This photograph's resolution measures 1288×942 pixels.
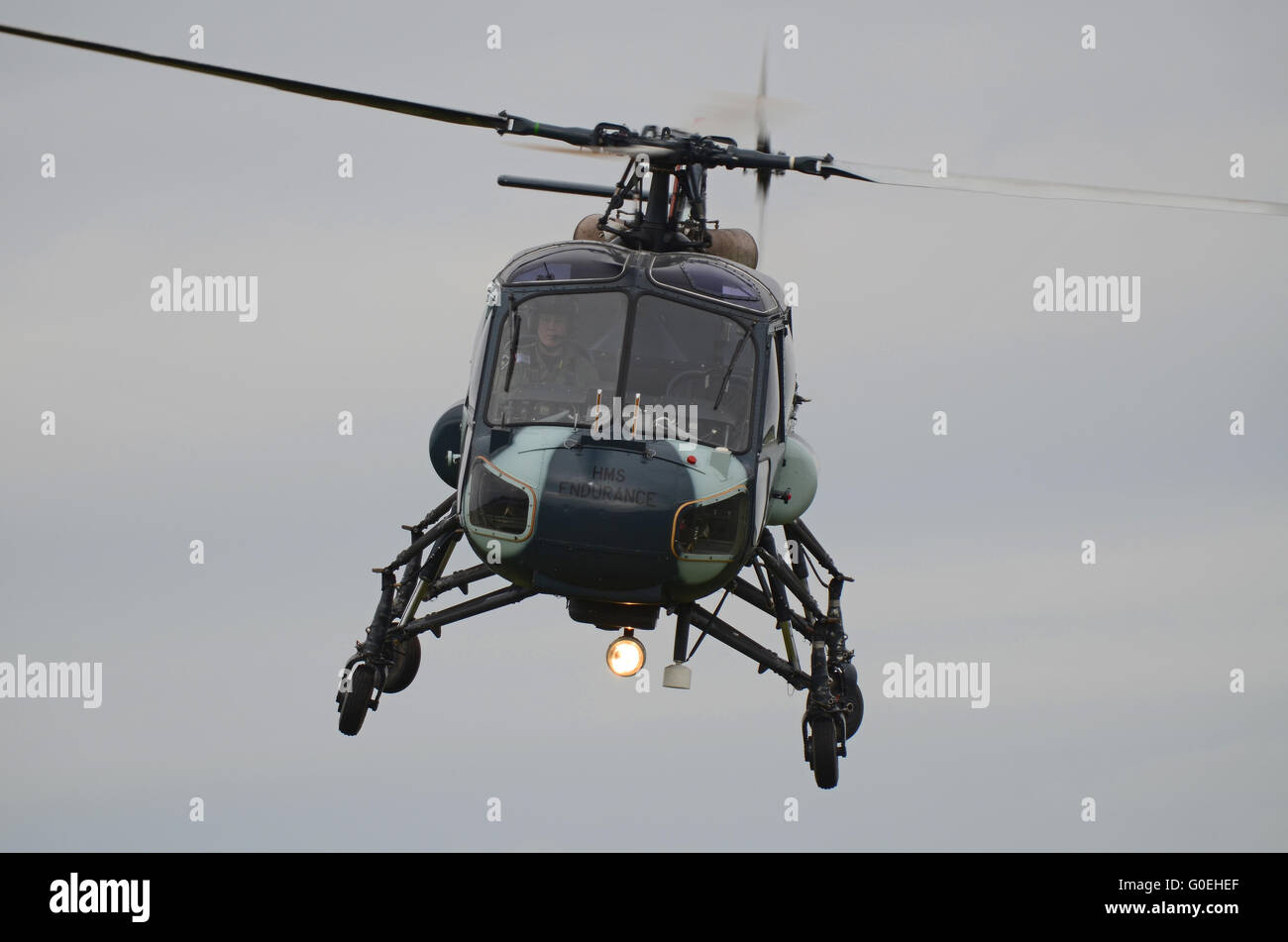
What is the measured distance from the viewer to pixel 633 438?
23438 mm

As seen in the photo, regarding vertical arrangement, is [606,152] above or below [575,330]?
above

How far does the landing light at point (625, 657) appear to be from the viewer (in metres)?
24.4

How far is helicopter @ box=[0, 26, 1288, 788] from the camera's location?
23250 mm

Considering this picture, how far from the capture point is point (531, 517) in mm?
23234

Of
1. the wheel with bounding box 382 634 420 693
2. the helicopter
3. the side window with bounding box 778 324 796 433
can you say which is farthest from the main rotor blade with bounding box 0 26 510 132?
the wheel with bounding box 382 634 420 693

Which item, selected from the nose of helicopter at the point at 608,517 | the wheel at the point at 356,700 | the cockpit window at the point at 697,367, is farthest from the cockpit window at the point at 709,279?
the wheel at the point at 356,700

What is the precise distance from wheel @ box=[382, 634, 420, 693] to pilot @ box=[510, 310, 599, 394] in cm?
587

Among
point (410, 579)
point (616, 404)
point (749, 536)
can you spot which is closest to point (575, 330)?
point (616, 404)

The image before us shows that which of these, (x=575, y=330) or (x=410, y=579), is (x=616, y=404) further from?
(x=410, y=579)

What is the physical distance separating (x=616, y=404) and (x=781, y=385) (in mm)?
2737

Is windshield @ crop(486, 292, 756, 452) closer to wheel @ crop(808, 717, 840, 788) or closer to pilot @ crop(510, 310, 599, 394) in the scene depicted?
pilot @ crop(510, 310, 599, 394)

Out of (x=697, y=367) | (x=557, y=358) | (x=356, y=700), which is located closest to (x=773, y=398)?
(x=697, y=367)

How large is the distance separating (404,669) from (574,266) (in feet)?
23.1

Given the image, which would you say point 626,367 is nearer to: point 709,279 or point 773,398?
point 709,279
